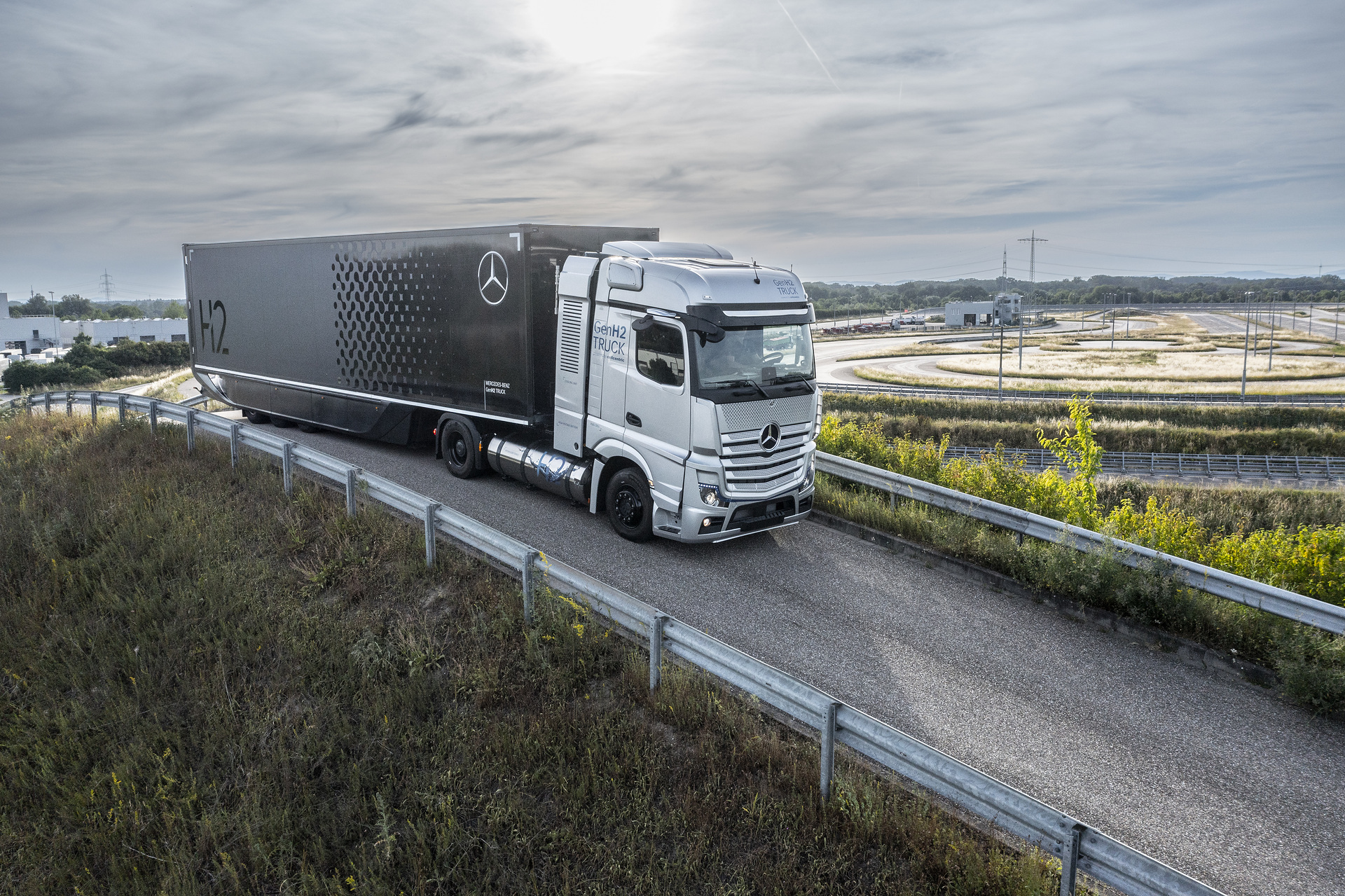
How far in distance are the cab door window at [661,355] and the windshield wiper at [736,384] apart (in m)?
0.38

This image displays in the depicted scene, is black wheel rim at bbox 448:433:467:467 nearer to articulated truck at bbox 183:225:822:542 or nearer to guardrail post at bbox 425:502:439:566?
articulated truck at bbox 183:225:822:542

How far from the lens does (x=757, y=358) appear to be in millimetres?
10039

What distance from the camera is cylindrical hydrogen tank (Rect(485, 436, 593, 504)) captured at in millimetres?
11508

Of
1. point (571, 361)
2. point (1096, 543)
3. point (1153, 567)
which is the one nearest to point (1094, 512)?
point (1096, 543)

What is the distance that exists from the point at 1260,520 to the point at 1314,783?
1972 centimetres

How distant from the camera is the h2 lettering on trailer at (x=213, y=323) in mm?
18625

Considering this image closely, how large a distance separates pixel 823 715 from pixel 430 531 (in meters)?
5.38

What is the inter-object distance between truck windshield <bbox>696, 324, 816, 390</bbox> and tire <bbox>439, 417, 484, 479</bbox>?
5.14 meters

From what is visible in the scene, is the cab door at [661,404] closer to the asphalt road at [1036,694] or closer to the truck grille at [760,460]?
the truck grille at [760,460]

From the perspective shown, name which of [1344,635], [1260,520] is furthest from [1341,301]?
[1344,635]

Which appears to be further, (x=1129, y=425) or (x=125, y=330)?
(x=125, y=330)

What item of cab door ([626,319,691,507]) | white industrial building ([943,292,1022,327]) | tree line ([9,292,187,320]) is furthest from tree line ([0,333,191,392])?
white industrial building ([943,292,1022,327])

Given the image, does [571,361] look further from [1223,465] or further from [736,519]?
[1223,465]

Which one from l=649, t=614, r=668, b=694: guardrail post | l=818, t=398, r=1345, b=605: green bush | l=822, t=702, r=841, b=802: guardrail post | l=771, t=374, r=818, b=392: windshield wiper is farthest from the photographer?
l=771, t=374, r=818, b=392: windshield wiper
